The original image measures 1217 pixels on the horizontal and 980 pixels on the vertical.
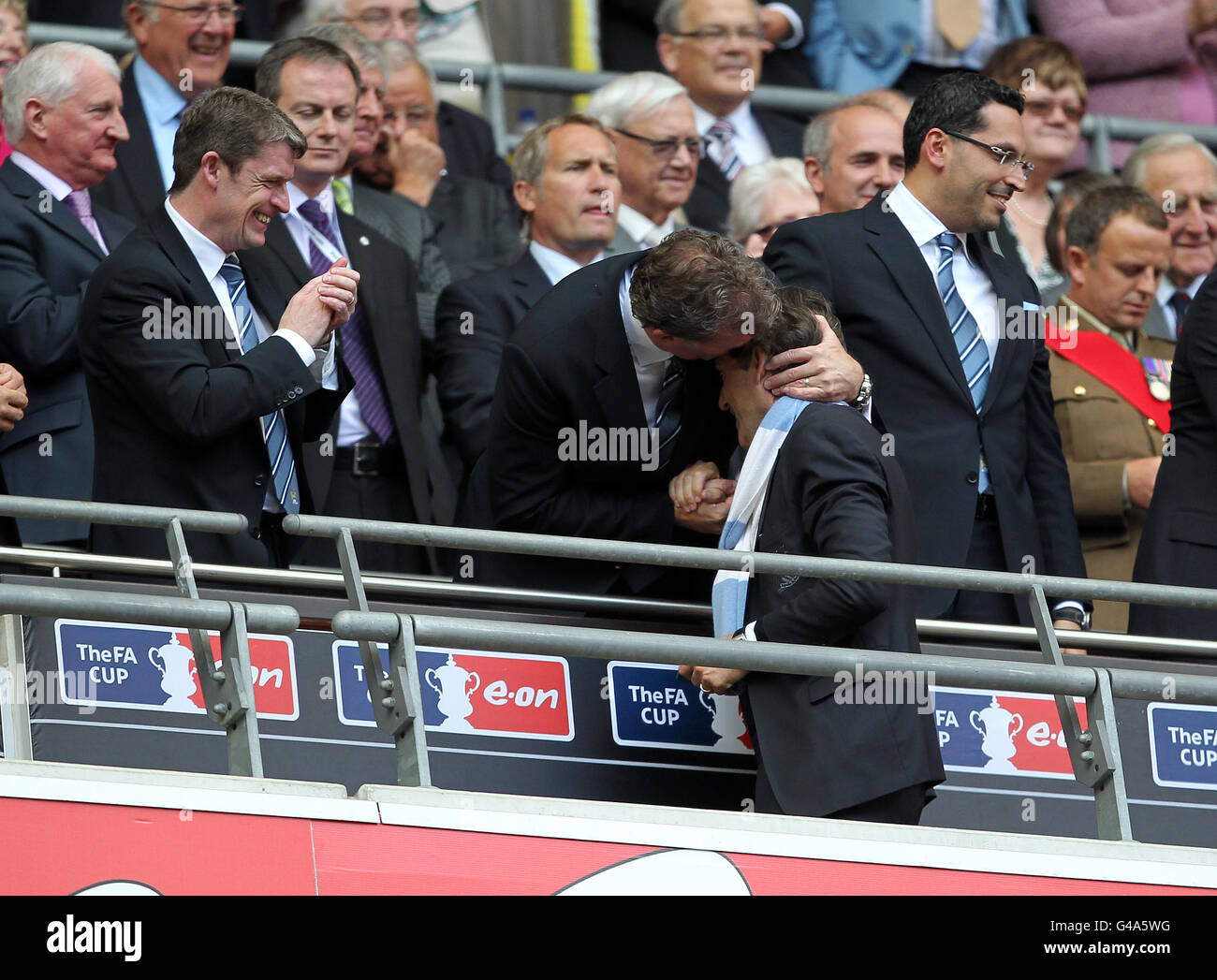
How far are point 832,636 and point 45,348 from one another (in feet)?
8.37

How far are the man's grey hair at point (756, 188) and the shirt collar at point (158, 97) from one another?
220 centimetres

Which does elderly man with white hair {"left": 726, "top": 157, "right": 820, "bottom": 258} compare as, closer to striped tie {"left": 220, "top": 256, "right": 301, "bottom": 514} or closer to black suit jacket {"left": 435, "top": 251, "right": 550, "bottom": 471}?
black suit jacket {"left": 435, "top": 251, "right": 550, "bottom": 471}

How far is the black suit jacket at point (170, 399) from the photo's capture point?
551 cm

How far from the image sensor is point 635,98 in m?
8.27

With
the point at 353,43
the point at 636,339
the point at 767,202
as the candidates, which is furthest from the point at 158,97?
the point at 636,339

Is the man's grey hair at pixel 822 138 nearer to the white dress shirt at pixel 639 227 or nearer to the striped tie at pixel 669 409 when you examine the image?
the white dress shirt at pixel 639 227

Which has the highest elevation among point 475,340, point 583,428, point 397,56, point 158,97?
point 397,56

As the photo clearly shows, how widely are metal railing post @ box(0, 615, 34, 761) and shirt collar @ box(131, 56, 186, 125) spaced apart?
307cm

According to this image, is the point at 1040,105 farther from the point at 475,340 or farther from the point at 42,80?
the point at 42,80

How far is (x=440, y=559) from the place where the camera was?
7617 millimetres

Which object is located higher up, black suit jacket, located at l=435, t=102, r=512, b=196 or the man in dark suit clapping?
black suit jacket, located at l=435, t=102, r=512, b=196

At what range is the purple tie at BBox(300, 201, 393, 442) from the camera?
23.0 ft

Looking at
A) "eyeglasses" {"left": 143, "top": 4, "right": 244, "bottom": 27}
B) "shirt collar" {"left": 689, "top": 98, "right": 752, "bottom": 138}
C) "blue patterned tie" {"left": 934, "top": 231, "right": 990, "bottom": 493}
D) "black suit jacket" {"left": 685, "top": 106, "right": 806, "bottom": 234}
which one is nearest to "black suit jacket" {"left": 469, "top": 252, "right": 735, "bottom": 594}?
"blue patterned tie" {"left": 934, "top": 231, "right": 990, "bottom": 493}
